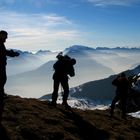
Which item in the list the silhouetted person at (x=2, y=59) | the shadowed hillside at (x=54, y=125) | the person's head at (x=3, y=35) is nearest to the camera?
the person's head at (x=3, y=35)

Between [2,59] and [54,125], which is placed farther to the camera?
[54,125]

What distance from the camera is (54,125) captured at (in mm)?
14891

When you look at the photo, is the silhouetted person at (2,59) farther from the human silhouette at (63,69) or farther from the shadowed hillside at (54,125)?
the human silhouette at (63,69)

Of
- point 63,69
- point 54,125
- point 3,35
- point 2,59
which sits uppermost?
point 3,35

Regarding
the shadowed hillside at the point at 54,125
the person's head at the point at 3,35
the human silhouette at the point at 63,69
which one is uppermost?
the person's head at the point at 3,35

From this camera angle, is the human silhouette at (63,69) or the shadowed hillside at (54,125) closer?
the shadowed hillside at (54,125)

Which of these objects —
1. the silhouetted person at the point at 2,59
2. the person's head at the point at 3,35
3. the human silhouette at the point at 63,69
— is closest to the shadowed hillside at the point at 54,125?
the silhouetted person at the point at 2,59

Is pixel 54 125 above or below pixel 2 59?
below

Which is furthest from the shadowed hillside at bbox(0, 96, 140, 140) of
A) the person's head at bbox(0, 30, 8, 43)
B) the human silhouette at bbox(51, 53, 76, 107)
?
the person's head at bbox(0, 30, 8, 43)

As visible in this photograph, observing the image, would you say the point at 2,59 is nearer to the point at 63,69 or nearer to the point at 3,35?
the point at 3,35

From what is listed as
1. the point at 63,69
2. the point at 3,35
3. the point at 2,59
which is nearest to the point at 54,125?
the point at 2,59

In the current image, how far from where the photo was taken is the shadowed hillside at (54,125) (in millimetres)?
13094

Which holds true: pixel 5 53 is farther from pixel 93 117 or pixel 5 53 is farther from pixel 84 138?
pixel 93 117

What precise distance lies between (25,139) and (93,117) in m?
6.89
